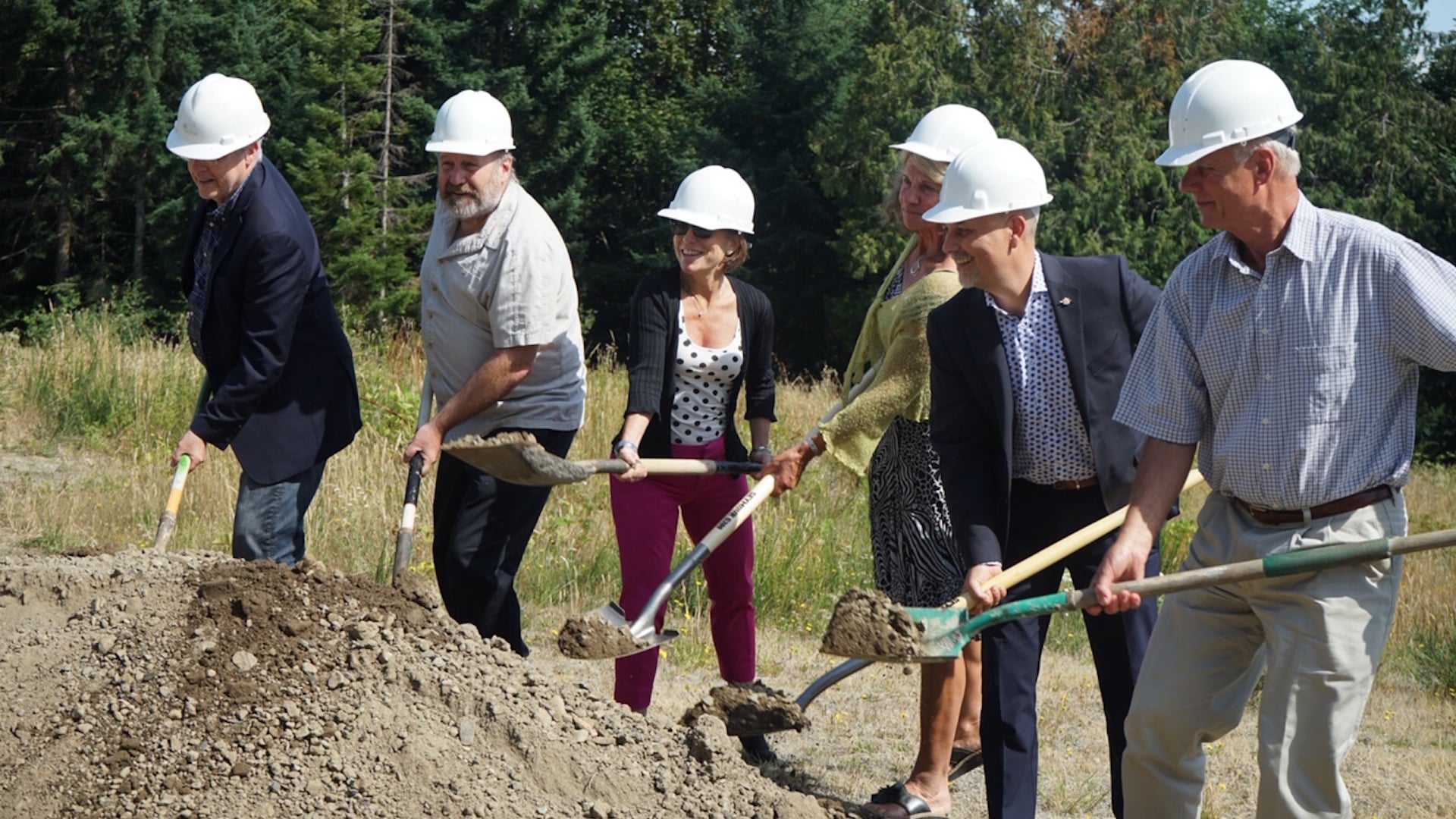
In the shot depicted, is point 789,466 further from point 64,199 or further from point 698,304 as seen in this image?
point 64,199

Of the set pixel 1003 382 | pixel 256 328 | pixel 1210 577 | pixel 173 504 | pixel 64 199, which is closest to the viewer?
pixel 1210 577

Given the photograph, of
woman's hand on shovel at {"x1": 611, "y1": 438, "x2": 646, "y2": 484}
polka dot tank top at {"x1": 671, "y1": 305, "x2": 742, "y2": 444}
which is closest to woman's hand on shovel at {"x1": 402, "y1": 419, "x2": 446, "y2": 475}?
woman's hand on shovel at {"x1": 611, "y1": 438, "x2": 646, "y2": 484}

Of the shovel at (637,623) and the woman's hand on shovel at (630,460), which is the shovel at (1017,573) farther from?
the woman's hand on shovel at (630,460)

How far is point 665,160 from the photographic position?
123 feet

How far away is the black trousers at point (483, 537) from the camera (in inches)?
199

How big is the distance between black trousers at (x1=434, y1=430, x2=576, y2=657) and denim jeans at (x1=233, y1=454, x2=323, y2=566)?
17.8 inches

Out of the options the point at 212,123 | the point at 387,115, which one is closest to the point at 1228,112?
the point at 212,123

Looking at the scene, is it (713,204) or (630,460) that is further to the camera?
(713,204)

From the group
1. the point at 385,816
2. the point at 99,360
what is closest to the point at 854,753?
the point at 385,816

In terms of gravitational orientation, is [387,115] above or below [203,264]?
above

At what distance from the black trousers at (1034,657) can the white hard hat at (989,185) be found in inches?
30.7

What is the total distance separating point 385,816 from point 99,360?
9.27 m

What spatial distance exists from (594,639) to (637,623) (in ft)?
0.58

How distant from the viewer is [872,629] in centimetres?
394
